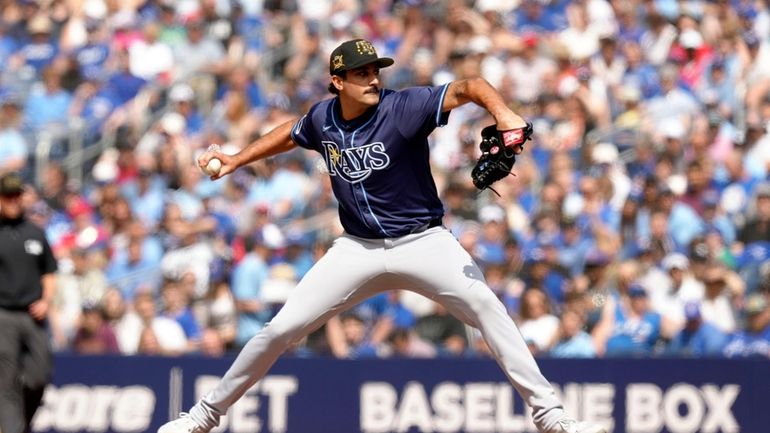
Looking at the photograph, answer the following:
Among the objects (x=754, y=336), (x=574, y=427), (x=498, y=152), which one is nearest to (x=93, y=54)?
(x=754, y=336)

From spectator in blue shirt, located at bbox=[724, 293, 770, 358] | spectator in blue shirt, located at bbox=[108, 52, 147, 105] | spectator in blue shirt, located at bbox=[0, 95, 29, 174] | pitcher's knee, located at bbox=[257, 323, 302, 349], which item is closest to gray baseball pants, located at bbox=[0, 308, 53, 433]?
pitcher's knee, located at bbox=[257, 323, 302, 349]

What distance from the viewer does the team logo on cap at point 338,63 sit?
25.8 feet

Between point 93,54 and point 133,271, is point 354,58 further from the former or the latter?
point 93,54

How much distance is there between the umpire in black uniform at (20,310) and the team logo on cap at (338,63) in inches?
123

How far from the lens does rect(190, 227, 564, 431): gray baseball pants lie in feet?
25.8

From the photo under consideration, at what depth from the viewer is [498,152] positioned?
7414 mm

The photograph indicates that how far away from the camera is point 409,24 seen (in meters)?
17.3

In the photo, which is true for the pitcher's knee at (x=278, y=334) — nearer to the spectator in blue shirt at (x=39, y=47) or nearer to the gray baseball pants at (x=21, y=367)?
the gray baseball pants at (x=21, y=367)

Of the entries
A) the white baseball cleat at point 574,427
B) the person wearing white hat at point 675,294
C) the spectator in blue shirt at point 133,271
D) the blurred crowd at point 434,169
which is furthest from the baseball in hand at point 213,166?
the spectator in blue shirt at point 133,271

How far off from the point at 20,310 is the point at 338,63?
3456 mm

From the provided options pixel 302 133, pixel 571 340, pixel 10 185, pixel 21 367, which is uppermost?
pixel 302 133

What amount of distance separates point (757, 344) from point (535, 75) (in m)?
4.57

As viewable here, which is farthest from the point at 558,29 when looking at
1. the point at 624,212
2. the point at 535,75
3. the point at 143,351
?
the point at 143,351

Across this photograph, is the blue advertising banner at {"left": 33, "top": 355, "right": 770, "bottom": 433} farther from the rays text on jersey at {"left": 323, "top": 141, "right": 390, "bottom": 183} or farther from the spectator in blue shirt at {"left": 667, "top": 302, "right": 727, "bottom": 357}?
the rays text on jersey at {"left": 323, "top": 141, "right": 390, "bottom": 183}
